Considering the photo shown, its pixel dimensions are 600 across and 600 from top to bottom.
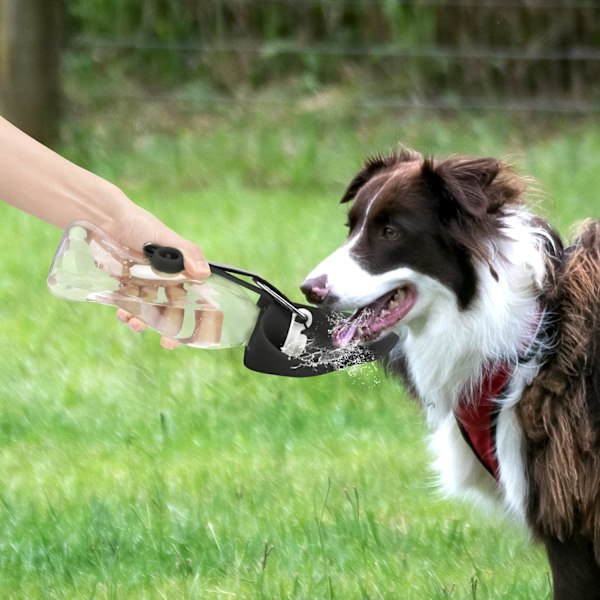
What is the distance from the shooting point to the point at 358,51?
12.3 metres

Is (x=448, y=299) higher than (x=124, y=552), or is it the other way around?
(x=448, y=299)

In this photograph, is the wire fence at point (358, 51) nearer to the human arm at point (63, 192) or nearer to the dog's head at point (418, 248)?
the dog's head at point (418, 248)

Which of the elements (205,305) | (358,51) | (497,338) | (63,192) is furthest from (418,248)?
(358,51)

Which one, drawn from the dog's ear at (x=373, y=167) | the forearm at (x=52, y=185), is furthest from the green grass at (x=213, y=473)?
the forearm at (x=52, y=185)

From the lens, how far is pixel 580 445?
3.17 meters

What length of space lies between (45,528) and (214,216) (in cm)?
513

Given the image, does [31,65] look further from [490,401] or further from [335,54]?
[490,401]

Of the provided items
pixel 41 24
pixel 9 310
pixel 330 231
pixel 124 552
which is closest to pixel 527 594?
pixel 124 552

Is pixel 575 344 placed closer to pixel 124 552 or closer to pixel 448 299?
pixel 448 299

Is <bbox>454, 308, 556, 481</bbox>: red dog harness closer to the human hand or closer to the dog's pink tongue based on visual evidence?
the dog's pink tongue

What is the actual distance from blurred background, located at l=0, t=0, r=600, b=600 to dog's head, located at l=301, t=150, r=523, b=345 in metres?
0.30

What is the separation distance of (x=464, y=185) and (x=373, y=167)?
46cm

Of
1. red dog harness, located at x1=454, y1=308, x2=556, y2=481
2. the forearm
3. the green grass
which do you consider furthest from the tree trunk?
red dog harness, located at x1=454, y1=308, x2=556, y2=481

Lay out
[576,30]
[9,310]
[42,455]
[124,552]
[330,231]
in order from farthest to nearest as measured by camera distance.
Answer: [576,30], [330,231], [9,310], [42,455], [124,552]
